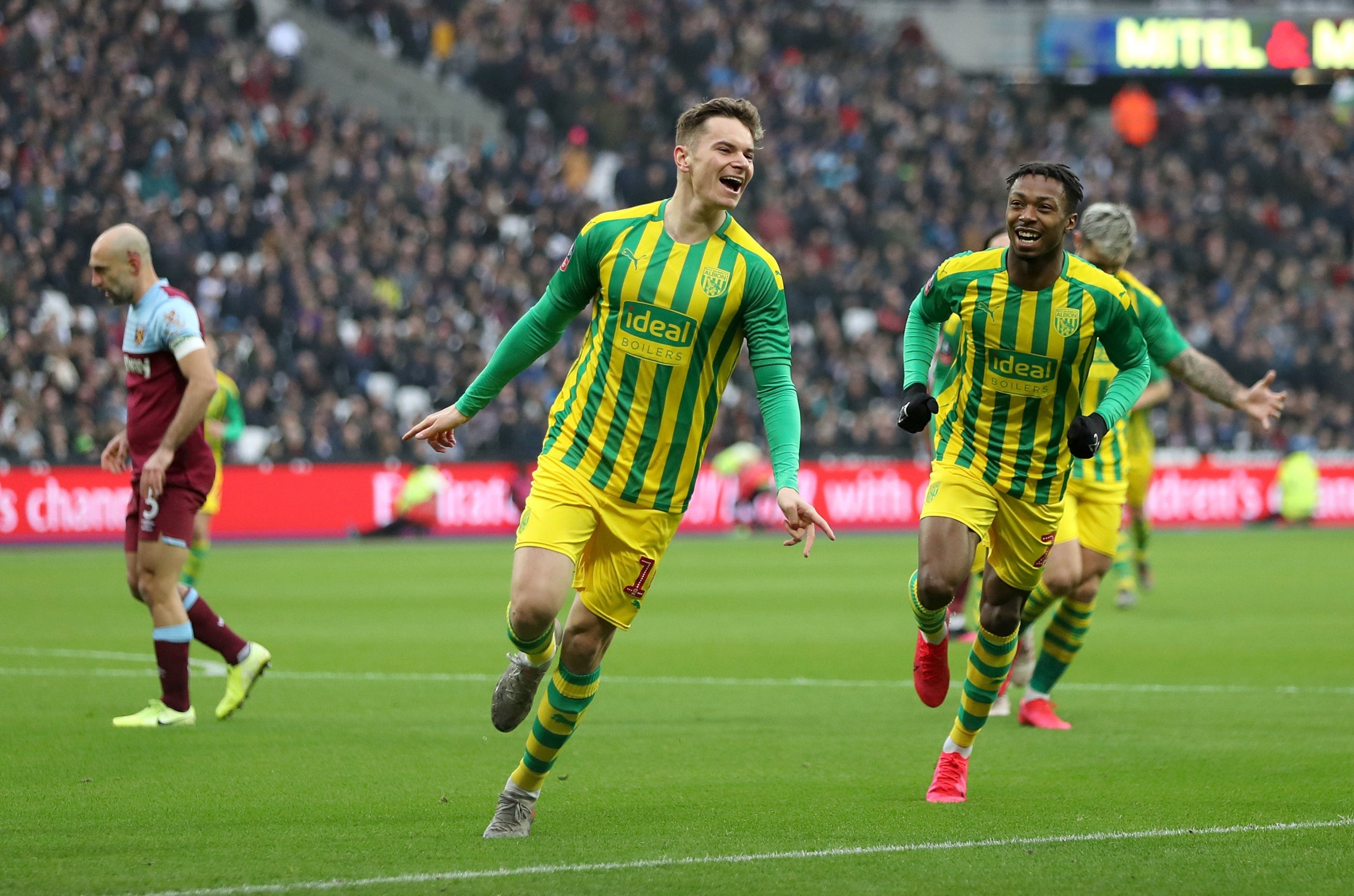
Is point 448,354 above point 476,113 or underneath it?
underneath

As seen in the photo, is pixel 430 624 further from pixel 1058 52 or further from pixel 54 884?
pixel 1058 52

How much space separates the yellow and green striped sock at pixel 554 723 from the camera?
5.61m

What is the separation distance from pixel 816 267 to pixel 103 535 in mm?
13766

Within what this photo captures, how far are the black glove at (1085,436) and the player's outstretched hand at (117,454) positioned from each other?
4.58 meters

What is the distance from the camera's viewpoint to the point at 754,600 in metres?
15.7

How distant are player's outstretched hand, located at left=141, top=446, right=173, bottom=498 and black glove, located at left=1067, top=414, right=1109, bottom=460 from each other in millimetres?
4094

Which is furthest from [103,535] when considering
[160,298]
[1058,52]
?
[1058,52]

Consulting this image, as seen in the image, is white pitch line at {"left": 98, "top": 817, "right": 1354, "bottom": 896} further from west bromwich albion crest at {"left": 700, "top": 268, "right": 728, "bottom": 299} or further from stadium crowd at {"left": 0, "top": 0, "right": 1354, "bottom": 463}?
stadium crowd at {"left": 0, "top": 0, "right": 1354, "bottom": 463}

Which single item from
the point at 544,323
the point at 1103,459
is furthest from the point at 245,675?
the point at 1103,459

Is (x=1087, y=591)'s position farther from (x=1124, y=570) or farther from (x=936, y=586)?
(x=1124, y=570)

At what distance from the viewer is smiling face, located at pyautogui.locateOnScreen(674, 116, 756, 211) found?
550 centimetres

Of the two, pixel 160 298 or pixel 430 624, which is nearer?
pixel 160 298

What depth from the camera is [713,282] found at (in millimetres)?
5559

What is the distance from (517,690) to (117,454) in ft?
10.8
